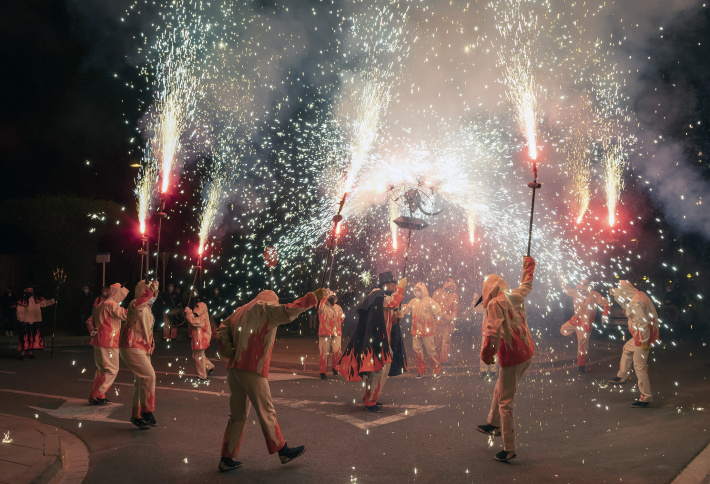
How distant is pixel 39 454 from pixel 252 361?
6.76 feet

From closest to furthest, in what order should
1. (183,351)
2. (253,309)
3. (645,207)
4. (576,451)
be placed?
(253,309) → (576,451) → (183,351) → (645,207)

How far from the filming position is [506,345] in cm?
557

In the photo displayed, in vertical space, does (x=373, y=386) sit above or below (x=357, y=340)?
below

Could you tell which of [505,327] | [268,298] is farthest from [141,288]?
[505,327]

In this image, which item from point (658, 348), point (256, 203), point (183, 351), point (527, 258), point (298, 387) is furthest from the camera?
point (256, 203)

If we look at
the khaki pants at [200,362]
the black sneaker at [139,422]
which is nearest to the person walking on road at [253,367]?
the black sneaker at [139,422]

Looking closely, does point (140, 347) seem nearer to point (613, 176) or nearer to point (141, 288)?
point (141, 288)

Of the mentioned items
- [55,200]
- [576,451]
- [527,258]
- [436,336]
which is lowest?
[576,451]

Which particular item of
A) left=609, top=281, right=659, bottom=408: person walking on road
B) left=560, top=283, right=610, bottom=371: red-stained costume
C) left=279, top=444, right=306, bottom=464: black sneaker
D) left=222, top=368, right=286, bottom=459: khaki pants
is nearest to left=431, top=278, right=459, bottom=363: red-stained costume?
left=560, top=283, right=610, bottom=371: red-stained costume

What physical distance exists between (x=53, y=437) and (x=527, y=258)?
5.11m

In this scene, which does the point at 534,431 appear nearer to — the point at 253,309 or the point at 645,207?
the point at 253,309

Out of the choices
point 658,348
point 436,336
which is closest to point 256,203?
point 436,336

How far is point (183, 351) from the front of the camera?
15.7 metres

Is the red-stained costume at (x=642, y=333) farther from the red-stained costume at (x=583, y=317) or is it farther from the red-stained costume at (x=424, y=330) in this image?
the red-stained costume at (x=424, y=330)
